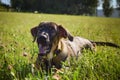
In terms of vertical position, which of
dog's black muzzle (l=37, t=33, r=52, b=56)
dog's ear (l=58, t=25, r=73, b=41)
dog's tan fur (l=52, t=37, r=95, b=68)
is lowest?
dog's tan fur (l=52, t=37, r=95, b=68)

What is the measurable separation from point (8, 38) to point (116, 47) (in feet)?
1.57

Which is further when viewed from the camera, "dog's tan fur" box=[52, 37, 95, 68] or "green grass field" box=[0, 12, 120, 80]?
"dog's tan fur" box=[52, 37, 95, 68]

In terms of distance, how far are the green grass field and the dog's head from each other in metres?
0.04

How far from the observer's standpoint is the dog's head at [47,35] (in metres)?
1.66

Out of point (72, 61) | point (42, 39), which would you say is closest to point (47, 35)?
point (42, 39)

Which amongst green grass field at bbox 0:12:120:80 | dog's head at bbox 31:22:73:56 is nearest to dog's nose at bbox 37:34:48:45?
dog's head at bbox 31:22:73:56

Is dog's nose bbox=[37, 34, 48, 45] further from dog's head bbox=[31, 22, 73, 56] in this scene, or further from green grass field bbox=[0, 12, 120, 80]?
green grass field bbox=[0, 12, 120, 80]

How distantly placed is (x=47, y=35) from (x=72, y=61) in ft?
0.44

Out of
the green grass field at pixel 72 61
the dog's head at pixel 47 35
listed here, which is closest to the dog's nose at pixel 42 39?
the dog's head at pixel 47 35

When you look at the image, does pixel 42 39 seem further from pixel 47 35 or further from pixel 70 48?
pixel 70 48

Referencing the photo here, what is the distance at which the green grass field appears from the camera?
1600 millimetres

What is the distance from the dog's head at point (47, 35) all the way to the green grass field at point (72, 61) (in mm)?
35

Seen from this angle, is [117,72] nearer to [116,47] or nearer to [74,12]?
[116,47]

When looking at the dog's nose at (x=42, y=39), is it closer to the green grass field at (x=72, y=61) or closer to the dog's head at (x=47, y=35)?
the dog's head at (x=47, y=35)
